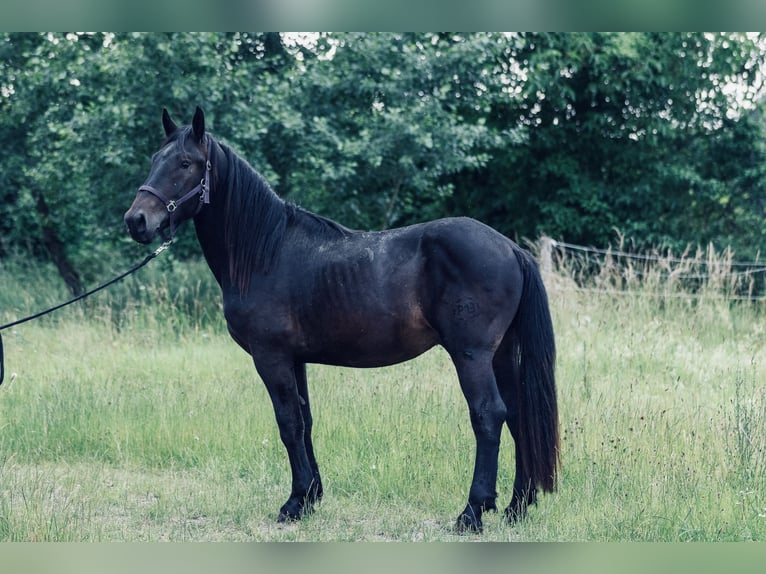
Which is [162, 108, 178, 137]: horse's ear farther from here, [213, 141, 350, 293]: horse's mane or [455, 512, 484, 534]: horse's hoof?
[455, 512, 484, 534]: horse's hoof

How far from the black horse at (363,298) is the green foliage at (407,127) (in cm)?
527

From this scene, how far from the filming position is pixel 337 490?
16.6 feet

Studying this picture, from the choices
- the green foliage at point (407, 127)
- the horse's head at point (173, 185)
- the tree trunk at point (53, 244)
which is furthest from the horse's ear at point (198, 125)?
the tree trunk at point (53, 244)

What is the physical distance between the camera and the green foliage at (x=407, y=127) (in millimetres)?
9984

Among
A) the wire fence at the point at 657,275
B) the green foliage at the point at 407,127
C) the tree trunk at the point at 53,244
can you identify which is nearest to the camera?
the wire fence at the point at 657,275

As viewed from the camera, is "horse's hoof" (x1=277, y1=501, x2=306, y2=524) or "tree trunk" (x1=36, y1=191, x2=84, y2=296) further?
"tree trunk" (x1=36, y1=191, x2=84, y2=296)

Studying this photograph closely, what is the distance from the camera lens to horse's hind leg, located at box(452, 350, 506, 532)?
13.9ft

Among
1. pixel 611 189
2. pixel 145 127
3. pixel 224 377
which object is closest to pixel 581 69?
pixel 611 189

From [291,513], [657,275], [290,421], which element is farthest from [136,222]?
[657,275]

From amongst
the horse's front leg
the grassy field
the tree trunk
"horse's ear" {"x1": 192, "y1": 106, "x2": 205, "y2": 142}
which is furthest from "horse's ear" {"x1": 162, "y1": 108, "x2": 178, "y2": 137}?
the tree trunk

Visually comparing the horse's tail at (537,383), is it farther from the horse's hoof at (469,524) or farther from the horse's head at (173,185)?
the horse's head at (173,185)

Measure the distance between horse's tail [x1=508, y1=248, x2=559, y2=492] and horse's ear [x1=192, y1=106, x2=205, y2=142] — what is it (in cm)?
192

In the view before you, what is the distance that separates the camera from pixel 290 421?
458 cm

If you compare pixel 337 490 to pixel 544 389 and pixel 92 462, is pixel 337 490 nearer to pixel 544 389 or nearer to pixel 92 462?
pixel 544 389
